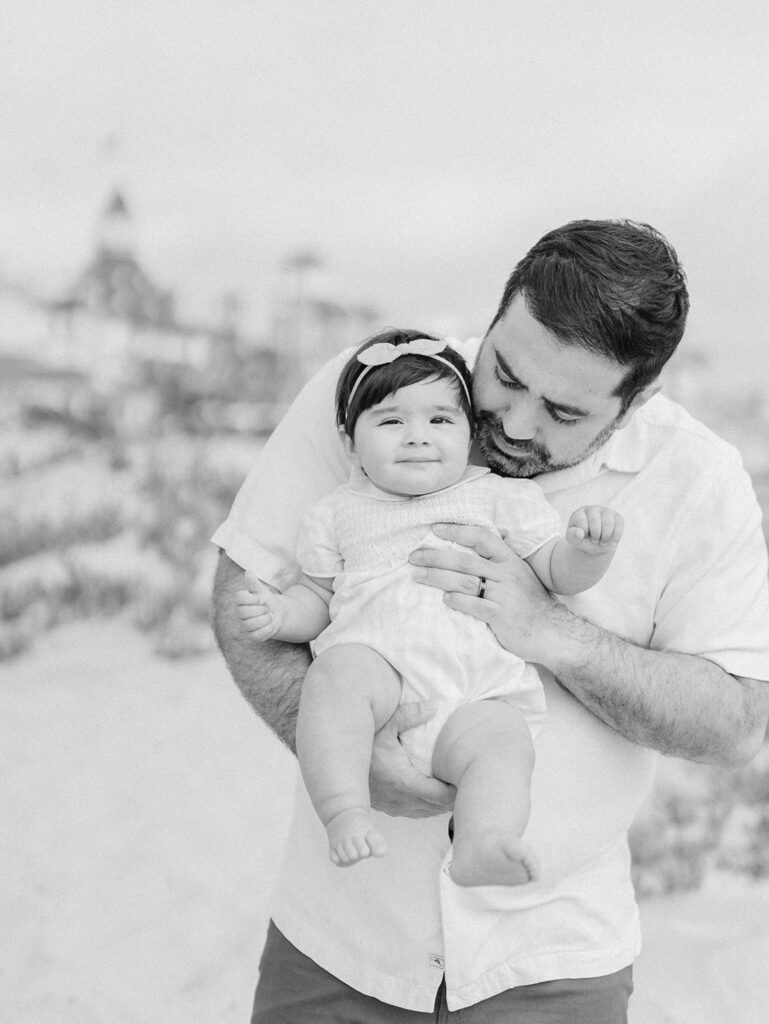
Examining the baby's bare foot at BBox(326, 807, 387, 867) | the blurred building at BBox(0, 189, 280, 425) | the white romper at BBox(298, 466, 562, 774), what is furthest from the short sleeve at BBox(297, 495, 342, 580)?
the blurred building at BBox(0, 189, 280, 425)

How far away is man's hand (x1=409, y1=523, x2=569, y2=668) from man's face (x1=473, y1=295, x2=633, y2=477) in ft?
0.49

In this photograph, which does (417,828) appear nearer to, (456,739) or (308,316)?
(456,739)

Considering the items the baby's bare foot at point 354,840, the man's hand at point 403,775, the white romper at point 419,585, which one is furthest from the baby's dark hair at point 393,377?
the baby's bare foot at point 354,840

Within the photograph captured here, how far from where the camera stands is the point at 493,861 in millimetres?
1188

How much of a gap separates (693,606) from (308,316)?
423 centimetres

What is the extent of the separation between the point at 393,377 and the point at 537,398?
0.72 ft

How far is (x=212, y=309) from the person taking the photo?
5449 mm

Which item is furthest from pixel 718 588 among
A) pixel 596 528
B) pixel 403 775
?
pixel 403 775

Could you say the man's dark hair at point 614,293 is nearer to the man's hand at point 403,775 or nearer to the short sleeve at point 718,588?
the short sleeve at point 718,588

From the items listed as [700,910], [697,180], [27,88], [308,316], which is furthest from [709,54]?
[700,910]

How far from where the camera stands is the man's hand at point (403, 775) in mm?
1371

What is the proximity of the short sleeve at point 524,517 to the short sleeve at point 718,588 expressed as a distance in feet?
0.66

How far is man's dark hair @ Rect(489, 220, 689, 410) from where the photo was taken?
153cm

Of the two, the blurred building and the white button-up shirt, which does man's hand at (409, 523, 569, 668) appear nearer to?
the white button-up shirt
